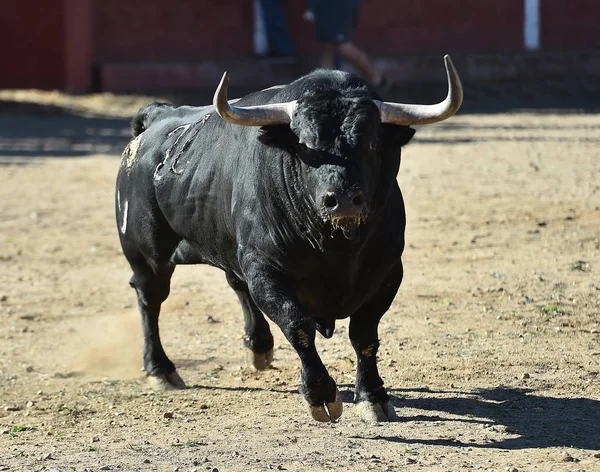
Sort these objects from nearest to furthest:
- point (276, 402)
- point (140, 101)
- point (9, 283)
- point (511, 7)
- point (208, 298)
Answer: point (276, 402) < point (208, 298) < point (9, 283) < point (140, 101) < point (511, 7)

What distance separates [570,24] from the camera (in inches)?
782

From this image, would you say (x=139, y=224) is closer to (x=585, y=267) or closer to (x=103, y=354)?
(x=103, y=354)

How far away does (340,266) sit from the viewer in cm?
548

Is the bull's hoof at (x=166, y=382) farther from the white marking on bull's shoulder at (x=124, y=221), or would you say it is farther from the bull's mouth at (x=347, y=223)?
the bull's mouth at (x=347, y=223)

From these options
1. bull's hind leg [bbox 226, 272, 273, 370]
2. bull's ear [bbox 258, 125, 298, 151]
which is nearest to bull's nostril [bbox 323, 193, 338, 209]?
bull's ear [bbox 258, 125, 298, 151]

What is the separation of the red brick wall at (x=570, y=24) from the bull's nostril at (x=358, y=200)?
15587mm

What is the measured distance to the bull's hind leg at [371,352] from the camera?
19.0 feet

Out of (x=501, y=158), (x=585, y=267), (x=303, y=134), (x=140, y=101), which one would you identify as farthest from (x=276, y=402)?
(x=140, y=101)

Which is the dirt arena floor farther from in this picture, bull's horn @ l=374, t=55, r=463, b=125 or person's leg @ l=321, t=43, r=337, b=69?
person's leg @ l=321, t=43, r=337, b=69

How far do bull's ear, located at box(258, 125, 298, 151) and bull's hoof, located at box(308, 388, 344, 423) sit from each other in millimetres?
1079

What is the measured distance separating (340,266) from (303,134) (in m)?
0.62

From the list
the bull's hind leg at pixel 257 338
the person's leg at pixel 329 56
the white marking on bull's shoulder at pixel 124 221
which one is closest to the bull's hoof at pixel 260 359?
the bull's hind leg at pixel 257 338

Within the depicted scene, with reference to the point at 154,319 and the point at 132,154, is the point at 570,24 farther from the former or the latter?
the point at 154,319

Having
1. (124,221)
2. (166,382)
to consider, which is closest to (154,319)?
(166,382)
